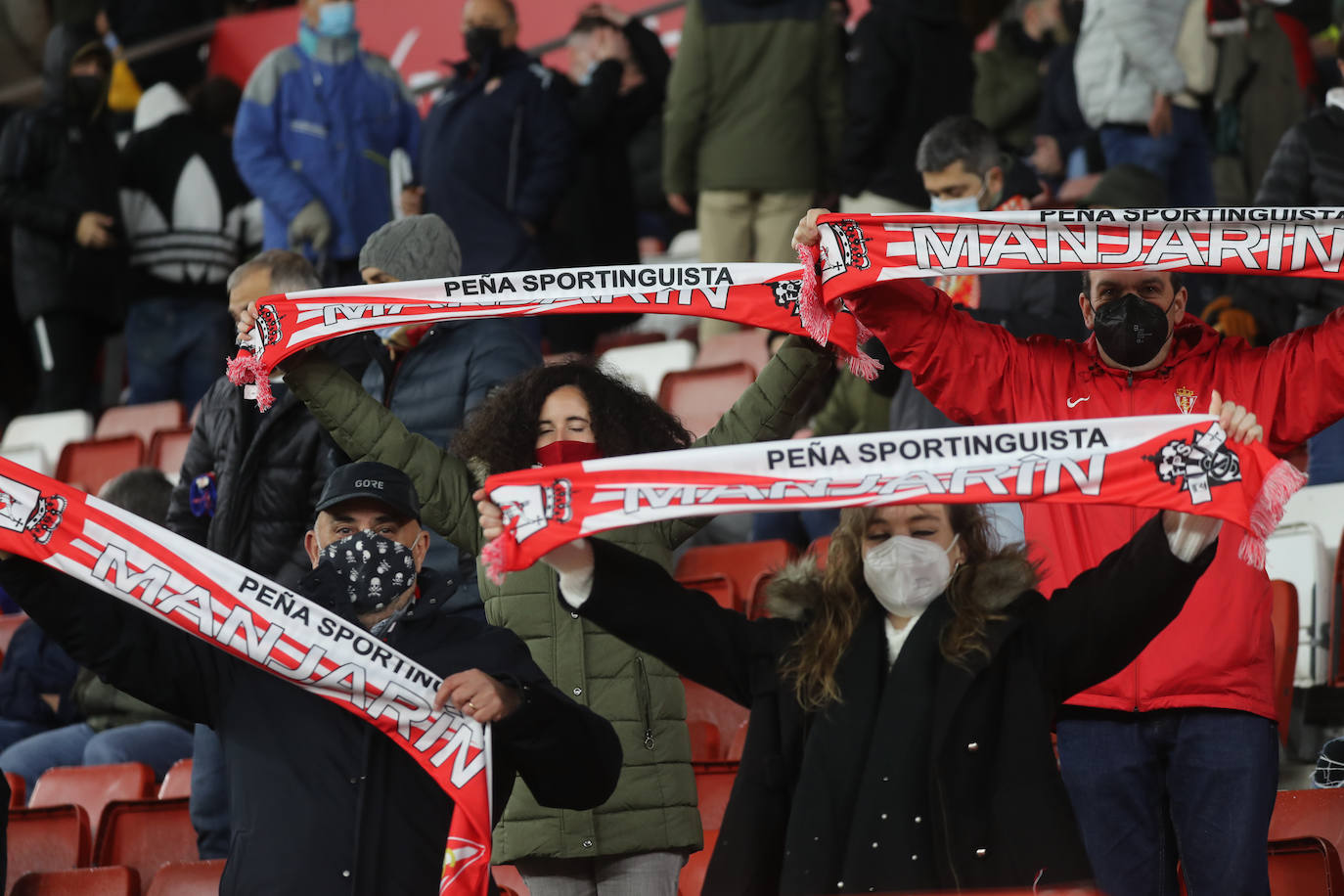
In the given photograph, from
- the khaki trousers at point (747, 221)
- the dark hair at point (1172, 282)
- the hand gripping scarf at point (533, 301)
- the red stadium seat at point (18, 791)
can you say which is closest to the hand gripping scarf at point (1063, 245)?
the dark hair at point (1172, 282)

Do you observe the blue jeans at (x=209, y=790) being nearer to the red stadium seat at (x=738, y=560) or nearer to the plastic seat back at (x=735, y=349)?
the red stadium seat at (x=738, y=560)

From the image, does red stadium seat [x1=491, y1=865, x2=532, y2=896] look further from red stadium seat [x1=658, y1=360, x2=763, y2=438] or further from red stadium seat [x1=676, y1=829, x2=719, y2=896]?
red stadium seat [x1=658, y1=360, x2=763, y2=438]

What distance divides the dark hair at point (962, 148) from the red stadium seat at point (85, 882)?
3.05m

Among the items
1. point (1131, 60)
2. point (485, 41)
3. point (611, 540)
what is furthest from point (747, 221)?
point (611, 540)

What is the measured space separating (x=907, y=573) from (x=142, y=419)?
695 centimetres

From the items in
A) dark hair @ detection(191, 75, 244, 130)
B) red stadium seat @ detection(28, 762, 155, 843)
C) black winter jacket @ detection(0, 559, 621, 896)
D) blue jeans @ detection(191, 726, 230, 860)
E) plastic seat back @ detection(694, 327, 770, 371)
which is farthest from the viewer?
dark hair @ detection(191, 75, 244, 130)

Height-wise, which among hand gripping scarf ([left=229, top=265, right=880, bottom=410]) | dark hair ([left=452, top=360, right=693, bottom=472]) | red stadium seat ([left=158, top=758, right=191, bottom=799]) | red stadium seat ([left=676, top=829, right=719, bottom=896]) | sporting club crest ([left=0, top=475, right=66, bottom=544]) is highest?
hand gripping scarf ([left=229, top=265, right=880, bottom=410])

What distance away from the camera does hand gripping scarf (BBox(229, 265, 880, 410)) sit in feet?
15.1

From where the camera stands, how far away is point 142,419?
10.0 meters

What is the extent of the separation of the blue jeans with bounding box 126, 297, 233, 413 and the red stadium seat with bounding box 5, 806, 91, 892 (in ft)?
13.8

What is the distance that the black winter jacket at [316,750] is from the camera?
3879mm

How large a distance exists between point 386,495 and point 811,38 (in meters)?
4.90

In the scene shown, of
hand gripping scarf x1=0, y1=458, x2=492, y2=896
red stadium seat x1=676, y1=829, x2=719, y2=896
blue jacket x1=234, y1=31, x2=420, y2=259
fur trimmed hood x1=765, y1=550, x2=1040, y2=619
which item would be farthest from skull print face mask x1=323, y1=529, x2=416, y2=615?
blue jacket x1=234, y1=31, x2=420, y2=259

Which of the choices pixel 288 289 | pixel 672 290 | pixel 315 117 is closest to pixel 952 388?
pixel 672 290
